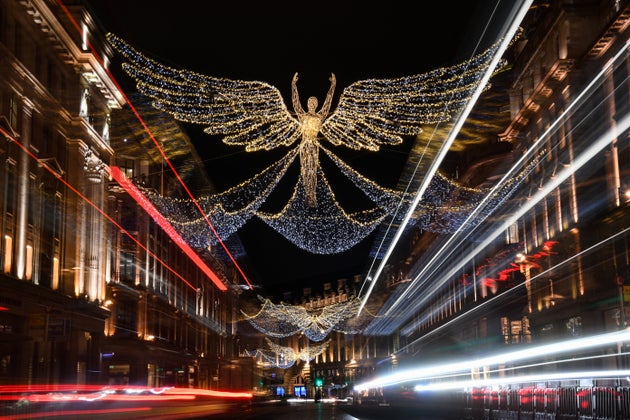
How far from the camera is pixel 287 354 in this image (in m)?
140

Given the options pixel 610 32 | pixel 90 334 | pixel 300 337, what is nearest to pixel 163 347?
pixel 90 334

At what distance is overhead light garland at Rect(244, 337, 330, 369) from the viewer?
13144cm

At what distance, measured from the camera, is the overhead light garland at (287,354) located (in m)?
131

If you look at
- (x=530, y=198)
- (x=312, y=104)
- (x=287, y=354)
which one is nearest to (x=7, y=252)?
(x=312, y=104)

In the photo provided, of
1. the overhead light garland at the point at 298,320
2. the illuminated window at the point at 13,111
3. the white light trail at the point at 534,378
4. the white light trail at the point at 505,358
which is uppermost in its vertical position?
the illuminated window at the point at 13,111

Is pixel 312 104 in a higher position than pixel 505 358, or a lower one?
higher

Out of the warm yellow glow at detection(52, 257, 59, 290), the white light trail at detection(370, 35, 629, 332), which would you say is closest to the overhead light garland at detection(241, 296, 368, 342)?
the white light trail at detection(370, 35, 629, 332)

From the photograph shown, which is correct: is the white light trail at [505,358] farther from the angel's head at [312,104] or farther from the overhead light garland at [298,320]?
the overhead light garland at [298,320]

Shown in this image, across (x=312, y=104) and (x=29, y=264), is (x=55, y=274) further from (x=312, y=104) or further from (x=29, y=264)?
(x=312, y=104)

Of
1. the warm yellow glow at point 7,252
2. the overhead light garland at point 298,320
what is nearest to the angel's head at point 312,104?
the warm yellow glow at point 7,252

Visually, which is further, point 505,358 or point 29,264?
point 29,264

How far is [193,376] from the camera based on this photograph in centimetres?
7519

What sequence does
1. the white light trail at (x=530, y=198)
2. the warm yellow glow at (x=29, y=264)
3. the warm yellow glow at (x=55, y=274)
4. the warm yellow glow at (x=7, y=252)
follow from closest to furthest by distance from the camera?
the warm yellow glow at (x=7, y=252) → the white light trail at (x=530, y=198) → the warm yellow glow at (x=29, y=264) → the warm yellow glow at (x=55, y=274)

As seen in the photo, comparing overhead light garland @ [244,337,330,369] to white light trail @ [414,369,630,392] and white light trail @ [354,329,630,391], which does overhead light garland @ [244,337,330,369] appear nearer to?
white light trail @ [354,329,630,391]
